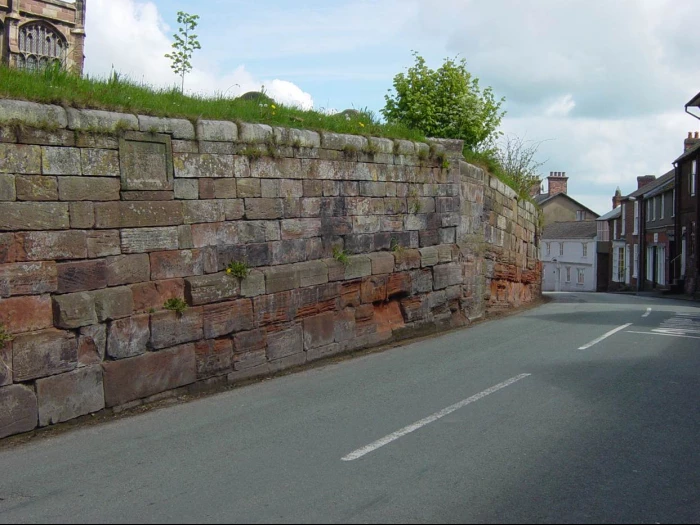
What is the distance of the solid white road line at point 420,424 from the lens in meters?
6.01

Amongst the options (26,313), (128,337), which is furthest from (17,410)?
(128,337)

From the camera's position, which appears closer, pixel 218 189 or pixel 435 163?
pixel 218 189

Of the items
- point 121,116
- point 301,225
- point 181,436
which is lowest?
point 181,436

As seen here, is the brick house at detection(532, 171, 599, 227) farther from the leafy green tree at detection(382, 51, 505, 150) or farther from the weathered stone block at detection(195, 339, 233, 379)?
the weathered stone block at detection(195, 339, 233, 379)

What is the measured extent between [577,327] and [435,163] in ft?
14.5

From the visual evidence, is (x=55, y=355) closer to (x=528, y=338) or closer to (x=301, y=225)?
(x=301, y=225)

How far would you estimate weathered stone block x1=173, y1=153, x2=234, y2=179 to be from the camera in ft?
Answer: 28.3

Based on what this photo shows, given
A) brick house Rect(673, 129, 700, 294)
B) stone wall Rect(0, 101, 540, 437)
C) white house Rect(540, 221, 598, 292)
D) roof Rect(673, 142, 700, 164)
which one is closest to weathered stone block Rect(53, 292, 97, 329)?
stone wall Rect(0, 101, 540, 437)

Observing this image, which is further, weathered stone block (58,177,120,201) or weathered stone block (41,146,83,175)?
weathered stone block (58,177,120,201)

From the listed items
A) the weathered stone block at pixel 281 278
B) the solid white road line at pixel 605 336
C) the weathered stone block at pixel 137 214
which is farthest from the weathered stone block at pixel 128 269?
the solid white road line at pixel 605 336

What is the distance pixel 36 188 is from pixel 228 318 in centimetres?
296

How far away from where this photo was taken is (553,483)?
5305 millimetres

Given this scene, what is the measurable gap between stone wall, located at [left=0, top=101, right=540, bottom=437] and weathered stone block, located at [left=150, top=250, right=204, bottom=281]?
0.02 meters

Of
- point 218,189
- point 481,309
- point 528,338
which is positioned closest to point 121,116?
point 218,189
